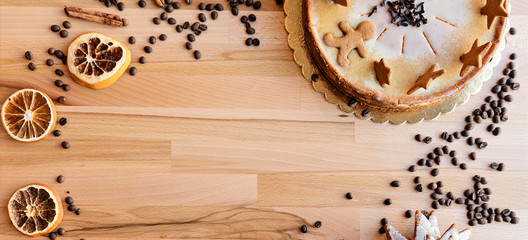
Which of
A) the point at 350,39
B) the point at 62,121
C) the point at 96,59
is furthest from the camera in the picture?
the point at 62,121

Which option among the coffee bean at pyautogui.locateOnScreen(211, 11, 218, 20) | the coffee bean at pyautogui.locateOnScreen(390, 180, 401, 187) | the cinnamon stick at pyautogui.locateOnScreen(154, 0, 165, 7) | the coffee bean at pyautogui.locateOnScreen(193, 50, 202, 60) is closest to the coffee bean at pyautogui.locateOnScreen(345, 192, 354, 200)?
the coffee bean at pyautogui.locateOnScreen(390, 180, 401, 187)

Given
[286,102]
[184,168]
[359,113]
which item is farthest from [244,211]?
[359,113]

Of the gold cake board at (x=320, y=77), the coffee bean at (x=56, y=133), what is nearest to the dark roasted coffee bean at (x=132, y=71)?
the coffee bean at (x=56, y=133)

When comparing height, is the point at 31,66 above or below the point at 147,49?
below

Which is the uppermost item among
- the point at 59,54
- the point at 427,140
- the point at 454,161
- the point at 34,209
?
the point at 59,54

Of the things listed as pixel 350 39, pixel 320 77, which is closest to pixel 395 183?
pixel 320 77

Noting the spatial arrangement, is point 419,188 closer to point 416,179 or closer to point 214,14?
point 416,179

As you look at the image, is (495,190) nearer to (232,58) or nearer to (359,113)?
(359,113)

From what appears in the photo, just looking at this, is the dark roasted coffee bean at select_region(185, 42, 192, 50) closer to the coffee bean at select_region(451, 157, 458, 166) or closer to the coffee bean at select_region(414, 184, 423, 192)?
the coffee bean at select_region(414, 184, 423, 192)
